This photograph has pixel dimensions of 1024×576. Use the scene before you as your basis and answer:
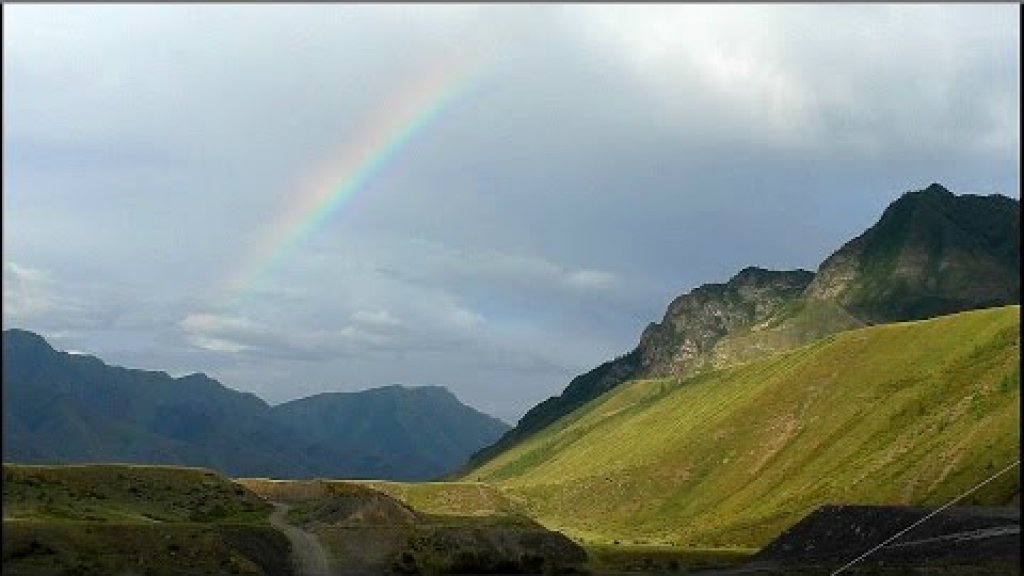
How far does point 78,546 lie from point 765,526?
390ft

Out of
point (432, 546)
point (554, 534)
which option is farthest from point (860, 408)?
Answer: point (432, 546)

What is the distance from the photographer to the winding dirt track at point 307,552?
75125 millimetres

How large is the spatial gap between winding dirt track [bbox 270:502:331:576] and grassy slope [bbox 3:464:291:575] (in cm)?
127

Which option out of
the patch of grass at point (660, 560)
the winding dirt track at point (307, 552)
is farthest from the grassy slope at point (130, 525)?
the patch of grass at point (660, 560)

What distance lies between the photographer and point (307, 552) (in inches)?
3147

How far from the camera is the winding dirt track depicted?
75.1m

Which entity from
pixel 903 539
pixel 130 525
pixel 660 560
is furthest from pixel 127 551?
pixel 903 539

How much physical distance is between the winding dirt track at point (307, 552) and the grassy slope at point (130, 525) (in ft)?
4.18

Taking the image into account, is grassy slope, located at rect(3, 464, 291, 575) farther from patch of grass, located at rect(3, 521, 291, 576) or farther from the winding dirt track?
the winding dirt track

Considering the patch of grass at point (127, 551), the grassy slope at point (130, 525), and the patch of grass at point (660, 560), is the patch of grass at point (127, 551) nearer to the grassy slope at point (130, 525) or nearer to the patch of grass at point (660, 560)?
the grassy slope at point (130, 525)

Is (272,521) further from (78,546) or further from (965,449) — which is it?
(965,449)

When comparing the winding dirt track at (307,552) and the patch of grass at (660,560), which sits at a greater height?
the winding dirt track at (307,552)

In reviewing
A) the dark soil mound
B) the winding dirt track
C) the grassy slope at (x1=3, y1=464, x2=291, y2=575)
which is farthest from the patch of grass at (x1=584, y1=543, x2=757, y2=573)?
the grassy slope at (x1=3, y1=464, x2=291, y2=575)

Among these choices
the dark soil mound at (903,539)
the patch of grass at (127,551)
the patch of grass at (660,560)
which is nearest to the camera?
the patch of grass at (127,551)
